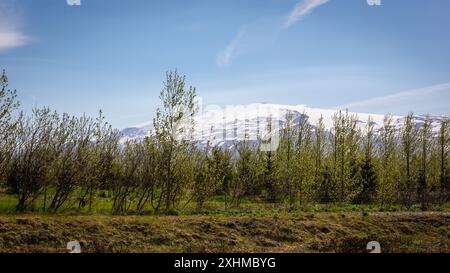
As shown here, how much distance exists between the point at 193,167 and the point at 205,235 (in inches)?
460

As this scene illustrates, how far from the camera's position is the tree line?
2200 centimetres

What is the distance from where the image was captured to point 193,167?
27.9 meters

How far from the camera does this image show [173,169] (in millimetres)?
23625

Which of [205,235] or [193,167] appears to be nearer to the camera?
[205,235]

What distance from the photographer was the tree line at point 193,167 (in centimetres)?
2200

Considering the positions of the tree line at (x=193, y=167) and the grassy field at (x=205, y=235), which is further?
the tree line at (x=193, y=167)

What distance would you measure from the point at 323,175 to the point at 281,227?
859 inches

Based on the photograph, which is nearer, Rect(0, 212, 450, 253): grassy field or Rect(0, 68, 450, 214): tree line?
Rect(0, 212, 450, 253): grassy field

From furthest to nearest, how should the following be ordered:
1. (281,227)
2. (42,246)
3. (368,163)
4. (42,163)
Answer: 1. (368,163)
2. (42,163)
3. (281,227)
4. (42,246)

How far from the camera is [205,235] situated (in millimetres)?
16500

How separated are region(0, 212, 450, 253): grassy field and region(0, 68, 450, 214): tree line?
17.7ft

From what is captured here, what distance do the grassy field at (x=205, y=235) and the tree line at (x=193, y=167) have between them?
17.7ft
